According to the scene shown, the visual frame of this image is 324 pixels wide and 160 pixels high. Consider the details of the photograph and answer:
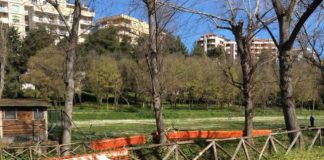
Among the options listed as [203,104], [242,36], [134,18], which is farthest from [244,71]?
[203,104]

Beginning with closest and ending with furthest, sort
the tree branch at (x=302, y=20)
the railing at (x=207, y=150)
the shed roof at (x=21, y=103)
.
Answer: the tree branch at (x=302, y=20), the railing at (x=207, y=150), the shed roof at (x=21, y=103)

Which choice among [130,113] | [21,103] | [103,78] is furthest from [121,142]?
[103,78]

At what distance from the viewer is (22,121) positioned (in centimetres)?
3481

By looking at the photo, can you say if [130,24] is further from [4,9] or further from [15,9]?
[15,9]

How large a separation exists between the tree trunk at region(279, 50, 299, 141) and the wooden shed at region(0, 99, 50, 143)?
21.8m

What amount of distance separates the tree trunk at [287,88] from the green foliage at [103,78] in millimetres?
59519

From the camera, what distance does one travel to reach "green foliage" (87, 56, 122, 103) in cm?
7438

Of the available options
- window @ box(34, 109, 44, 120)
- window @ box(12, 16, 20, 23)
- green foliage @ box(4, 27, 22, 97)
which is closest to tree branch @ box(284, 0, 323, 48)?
window @ box(34, 109, 44, 120)

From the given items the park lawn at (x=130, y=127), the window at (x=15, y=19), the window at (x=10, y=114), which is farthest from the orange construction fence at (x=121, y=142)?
the window at (x=15, y=19)

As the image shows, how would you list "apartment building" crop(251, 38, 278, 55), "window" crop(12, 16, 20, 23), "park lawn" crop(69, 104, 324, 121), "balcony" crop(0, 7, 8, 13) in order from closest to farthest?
"apartment building" crop(251, 38, 278, 55) < "park lawn" crop(69, 104, 324, 121) < "window" crop(12, 16, 20, 23) < "balcony" crop(0, 7, 8, 13)

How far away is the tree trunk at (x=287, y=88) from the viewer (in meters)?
15.0

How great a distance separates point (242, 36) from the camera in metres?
19.7

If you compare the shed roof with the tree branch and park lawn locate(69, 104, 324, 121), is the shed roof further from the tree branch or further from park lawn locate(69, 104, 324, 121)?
the tree branch

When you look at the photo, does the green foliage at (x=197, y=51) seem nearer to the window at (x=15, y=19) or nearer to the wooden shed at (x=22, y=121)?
the window at (x=15, y=19)
